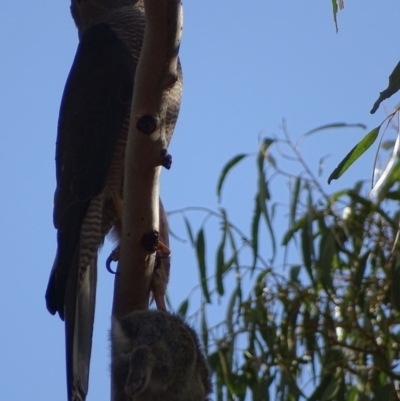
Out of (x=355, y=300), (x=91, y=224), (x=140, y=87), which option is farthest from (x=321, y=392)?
(x=140, y=87)

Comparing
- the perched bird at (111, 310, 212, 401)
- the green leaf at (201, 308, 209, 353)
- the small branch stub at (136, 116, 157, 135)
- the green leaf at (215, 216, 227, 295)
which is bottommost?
the perched bird at (111, 310, 212, 401)

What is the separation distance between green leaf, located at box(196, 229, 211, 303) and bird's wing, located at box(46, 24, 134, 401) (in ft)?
2.04

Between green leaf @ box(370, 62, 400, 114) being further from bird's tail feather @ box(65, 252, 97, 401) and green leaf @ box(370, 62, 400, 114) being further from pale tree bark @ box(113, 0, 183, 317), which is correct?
bird's tail feather @ box(65, 252, 97, 401)

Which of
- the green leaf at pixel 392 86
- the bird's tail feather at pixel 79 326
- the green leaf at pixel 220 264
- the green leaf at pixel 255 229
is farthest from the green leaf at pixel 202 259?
the green leaf at pixel 392 86

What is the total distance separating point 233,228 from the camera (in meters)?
3.08

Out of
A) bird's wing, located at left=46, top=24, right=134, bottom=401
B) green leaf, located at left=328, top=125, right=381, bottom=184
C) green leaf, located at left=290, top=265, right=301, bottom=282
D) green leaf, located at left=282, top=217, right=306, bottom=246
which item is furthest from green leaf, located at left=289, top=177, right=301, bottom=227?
green leaf, located at left=328, top=125, right=381, bottom=184

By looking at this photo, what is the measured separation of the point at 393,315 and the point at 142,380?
132 centimetres

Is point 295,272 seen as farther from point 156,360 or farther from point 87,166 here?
point 156,360

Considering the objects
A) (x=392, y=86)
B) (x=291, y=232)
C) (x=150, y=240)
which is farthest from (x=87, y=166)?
(x=392, y=86)

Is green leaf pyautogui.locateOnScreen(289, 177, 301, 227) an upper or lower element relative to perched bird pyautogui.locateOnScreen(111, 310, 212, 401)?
upper

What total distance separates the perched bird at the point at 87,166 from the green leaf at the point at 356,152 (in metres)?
0.56

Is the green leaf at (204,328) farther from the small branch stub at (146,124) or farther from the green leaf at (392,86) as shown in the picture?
the green leaf at (392,86)

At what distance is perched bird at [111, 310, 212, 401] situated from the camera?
5.42 ft

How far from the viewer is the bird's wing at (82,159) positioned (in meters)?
2.27
